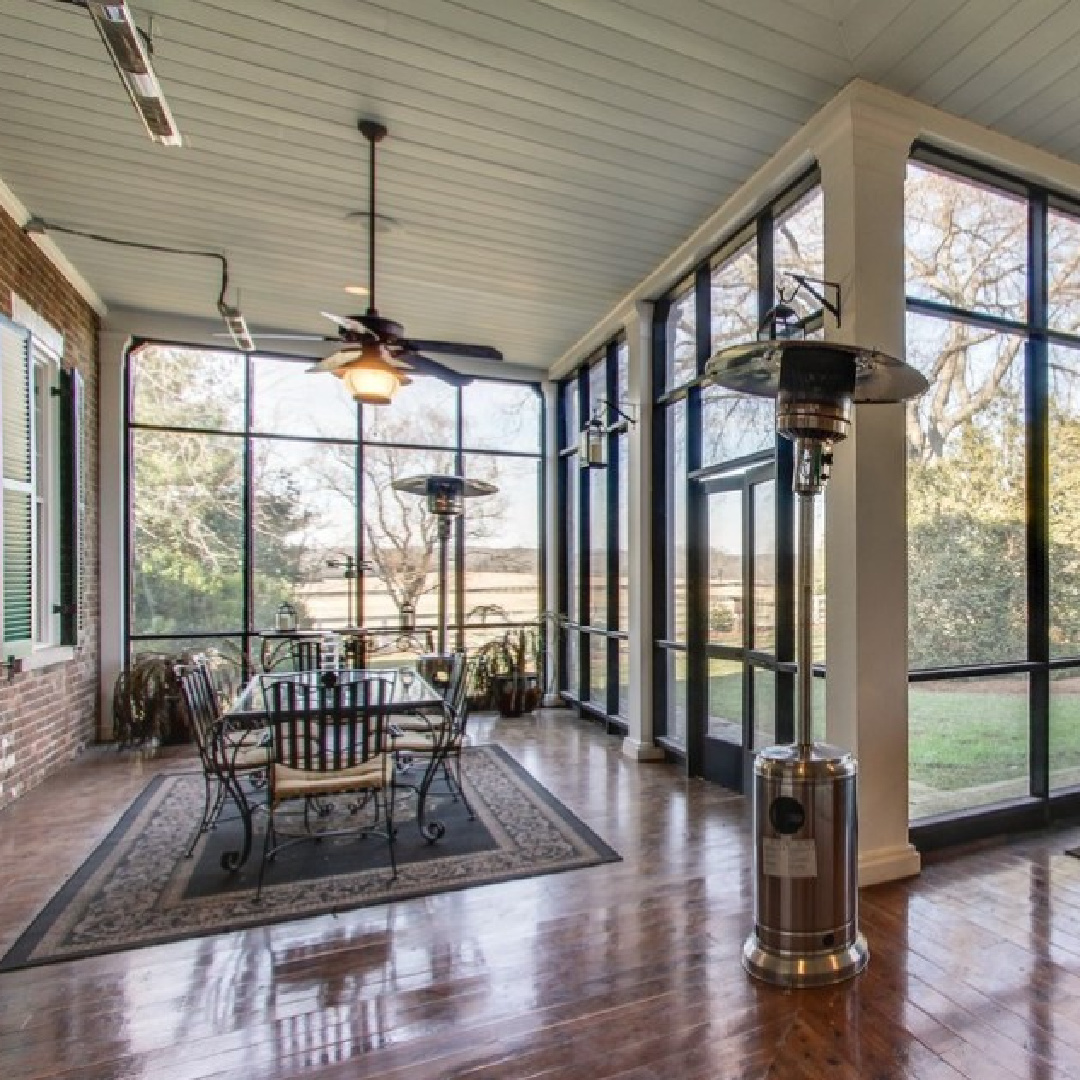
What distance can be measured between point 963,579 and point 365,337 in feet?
10.8

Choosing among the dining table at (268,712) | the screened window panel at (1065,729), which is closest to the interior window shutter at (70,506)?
the dining table at (268,712)

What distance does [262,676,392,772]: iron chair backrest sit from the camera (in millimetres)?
3000

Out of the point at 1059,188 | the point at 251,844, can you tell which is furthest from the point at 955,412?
the point at 251,844

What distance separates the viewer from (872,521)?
2938mm

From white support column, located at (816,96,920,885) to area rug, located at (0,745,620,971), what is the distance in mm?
1259

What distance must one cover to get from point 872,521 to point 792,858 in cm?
148

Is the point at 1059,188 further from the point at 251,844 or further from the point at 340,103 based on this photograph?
the point at 251,844

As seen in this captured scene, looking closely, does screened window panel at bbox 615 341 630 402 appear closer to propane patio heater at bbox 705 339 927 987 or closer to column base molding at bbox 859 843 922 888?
propane patio heater at bbox 705 339 927 987

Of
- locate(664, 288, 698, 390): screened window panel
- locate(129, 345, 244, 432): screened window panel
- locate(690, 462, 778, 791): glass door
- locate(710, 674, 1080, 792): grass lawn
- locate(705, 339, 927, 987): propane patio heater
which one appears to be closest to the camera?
locate(705, 339, 927, 987): propane patio heater

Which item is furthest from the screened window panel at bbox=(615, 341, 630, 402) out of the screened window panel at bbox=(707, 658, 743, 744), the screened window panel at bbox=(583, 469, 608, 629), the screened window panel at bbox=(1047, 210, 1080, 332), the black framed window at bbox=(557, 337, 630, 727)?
the screened window panel at bbox=(1047, 210, 1080, 332)

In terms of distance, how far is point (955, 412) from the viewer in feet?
11.2

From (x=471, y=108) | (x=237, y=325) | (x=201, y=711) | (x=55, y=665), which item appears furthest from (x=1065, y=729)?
(x=55, y=665)

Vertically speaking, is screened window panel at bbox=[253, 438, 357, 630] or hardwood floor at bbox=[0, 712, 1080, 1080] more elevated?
screened window panel at bbox=[253, 438, 357, 630]

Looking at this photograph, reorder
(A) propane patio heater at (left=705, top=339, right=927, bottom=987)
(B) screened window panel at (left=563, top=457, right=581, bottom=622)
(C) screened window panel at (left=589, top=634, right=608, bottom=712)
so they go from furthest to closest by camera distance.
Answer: (B) screened window panel at (left=563, top=457, right=581, bottom=622) → (C) screened window panel at (left=589, top=634, right=608, bottom=712) → (A) propane patio heater at (left=705, top=339, right=927, bottom=987)
